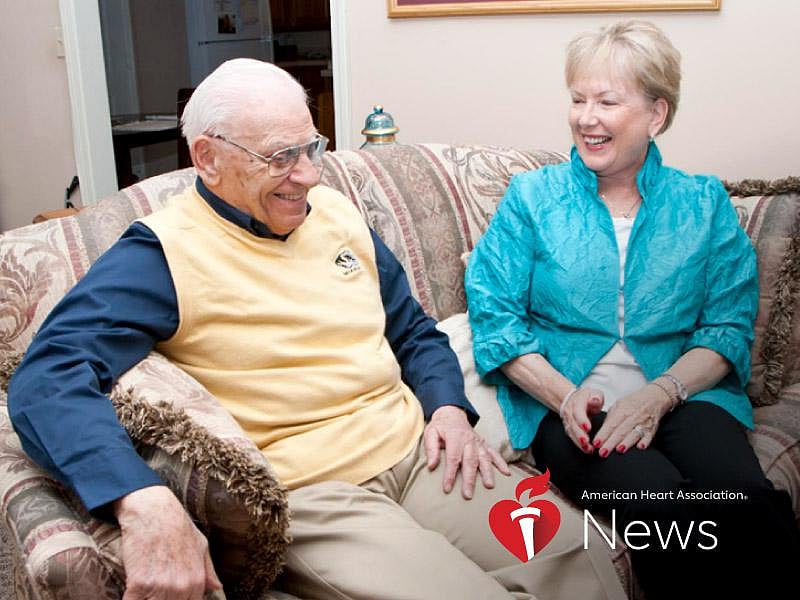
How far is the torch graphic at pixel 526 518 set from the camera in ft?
4.53

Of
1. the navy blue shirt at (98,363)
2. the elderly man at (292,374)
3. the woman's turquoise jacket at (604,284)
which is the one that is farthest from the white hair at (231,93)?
the woman's turquoise jacket at (604,284)

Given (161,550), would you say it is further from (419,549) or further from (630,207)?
(630,207)

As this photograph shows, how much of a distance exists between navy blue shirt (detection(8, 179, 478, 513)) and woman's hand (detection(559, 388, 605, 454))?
21 cm

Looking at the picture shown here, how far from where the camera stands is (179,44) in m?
5.54

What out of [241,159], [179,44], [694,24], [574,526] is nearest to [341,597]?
[574,526]

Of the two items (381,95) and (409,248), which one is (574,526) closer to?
(409,248)

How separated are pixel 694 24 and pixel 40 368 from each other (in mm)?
2057

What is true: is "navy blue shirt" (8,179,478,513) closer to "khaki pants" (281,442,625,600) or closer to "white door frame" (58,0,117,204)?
"khaki pants" (281,442,625,600)

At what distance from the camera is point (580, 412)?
1.61 meters

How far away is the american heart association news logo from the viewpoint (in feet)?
4.42

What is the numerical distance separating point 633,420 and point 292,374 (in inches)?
24.9

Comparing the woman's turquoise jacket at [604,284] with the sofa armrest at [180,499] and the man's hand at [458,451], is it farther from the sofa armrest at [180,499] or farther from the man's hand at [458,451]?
the sofa armrest at [180,499]

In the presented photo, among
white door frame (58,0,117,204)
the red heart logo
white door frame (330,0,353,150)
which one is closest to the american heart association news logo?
the red heart logo

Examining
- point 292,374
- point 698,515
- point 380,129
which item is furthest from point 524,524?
point 380,129
